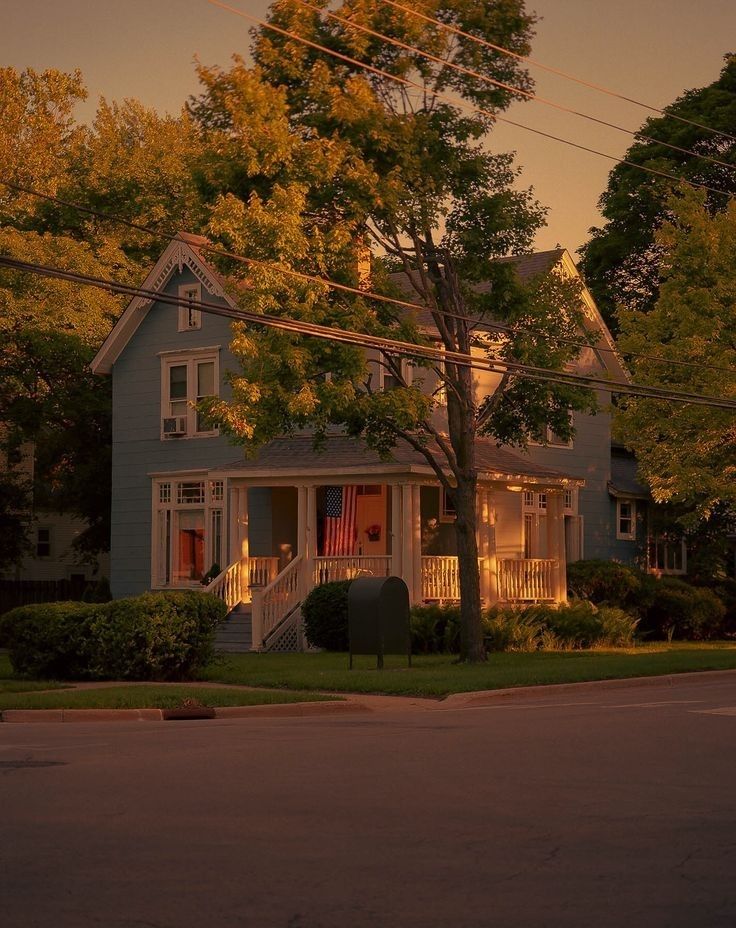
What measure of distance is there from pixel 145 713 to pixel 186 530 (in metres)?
20.0

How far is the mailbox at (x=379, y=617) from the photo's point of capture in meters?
25.3

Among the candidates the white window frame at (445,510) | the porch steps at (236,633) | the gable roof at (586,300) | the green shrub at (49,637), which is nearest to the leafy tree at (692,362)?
the gable roof at (586,300)

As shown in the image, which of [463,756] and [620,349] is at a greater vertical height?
[620,349]

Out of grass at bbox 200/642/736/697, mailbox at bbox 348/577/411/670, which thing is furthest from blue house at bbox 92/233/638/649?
mailbox at bbox 348/577/411/670

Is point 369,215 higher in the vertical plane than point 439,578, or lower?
higher

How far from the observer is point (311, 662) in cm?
2850

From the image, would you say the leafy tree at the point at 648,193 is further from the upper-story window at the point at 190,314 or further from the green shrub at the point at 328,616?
the green shrub at the point at 328,616

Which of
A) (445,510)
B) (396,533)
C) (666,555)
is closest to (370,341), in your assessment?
(396,533)

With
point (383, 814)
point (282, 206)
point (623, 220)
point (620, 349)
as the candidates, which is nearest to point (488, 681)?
point (282, 206)

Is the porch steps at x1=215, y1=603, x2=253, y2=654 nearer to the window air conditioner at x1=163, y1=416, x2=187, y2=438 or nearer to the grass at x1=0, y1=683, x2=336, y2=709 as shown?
the window air conditioner at x1=163, y1=416, x2=187, y2=438

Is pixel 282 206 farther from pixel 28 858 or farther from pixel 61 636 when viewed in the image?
pixel 28 858

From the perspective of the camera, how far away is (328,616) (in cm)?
3238

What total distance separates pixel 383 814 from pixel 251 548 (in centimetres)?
2745

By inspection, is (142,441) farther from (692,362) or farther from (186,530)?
(692,362)
